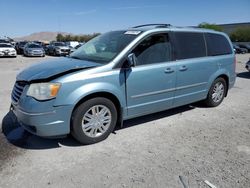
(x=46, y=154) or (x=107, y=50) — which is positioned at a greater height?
(x=107, y=50)

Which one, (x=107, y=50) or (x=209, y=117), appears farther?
(x=209, y=117)

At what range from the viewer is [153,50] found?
4230mm

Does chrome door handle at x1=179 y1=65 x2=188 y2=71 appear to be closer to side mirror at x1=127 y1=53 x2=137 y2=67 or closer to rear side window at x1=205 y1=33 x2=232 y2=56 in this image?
rear side window at x1=205 y1=33 x2=232 y2=56

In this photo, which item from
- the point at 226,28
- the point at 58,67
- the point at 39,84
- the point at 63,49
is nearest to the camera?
the point at 39,84

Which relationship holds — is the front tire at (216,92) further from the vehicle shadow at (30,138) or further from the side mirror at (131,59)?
the side mirror at (131,59)

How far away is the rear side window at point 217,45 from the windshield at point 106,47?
2.03 meters

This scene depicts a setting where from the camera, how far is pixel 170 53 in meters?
4.46

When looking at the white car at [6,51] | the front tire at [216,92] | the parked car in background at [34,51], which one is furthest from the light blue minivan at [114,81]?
the parked car in background at [34,51]

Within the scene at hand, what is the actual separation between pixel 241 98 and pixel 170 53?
137 inches

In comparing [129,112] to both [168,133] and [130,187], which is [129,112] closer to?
[168,133]

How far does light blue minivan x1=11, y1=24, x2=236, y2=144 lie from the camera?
3.33 metres

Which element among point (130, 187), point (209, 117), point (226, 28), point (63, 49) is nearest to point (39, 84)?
point (130, 187)

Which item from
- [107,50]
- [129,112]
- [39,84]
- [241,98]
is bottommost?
[241,98]

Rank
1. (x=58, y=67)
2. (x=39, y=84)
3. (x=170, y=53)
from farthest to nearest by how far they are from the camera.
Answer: (x=170, y=53) → (x=58, y=67) → (x=39, y=84)
